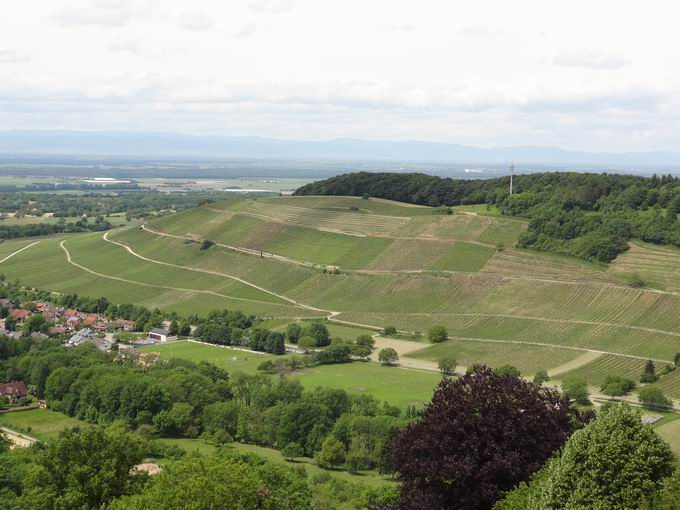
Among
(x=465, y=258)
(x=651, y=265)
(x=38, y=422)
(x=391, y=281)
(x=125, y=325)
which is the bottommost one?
(x=125, y=325)

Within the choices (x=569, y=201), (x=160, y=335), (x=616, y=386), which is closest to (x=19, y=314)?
(x=160, y=335)

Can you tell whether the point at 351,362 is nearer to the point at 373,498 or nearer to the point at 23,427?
the point at 23,427

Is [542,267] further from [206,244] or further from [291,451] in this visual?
[291,451]

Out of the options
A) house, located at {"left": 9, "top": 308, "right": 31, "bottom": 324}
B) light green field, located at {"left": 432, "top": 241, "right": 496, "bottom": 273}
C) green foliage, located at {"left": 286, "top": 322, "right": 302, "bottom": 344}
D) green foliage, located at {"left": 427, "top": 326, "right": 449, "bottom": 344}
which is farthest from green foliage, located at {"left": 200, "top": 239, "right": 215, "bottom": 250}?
green foliage, located at {"left": 427, "top": 326, "right": 449, "bottom": 344}

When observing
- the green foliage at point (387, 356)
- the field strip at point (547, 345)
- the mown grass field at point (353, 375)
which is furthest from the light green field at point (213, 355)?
the field strip at point (547, 345)

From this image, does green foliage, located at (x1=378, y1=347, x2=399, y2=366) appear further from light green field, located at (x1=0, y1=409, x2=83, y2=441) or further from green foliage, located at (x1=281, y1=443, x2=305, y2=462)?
light green field, located at (x1=0, y1=409, x2=83, y2=441)

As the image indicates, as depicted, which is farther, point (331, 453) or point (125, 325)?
point (125, 325)

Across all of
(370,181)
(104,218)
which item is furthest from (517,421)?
(104,218)
